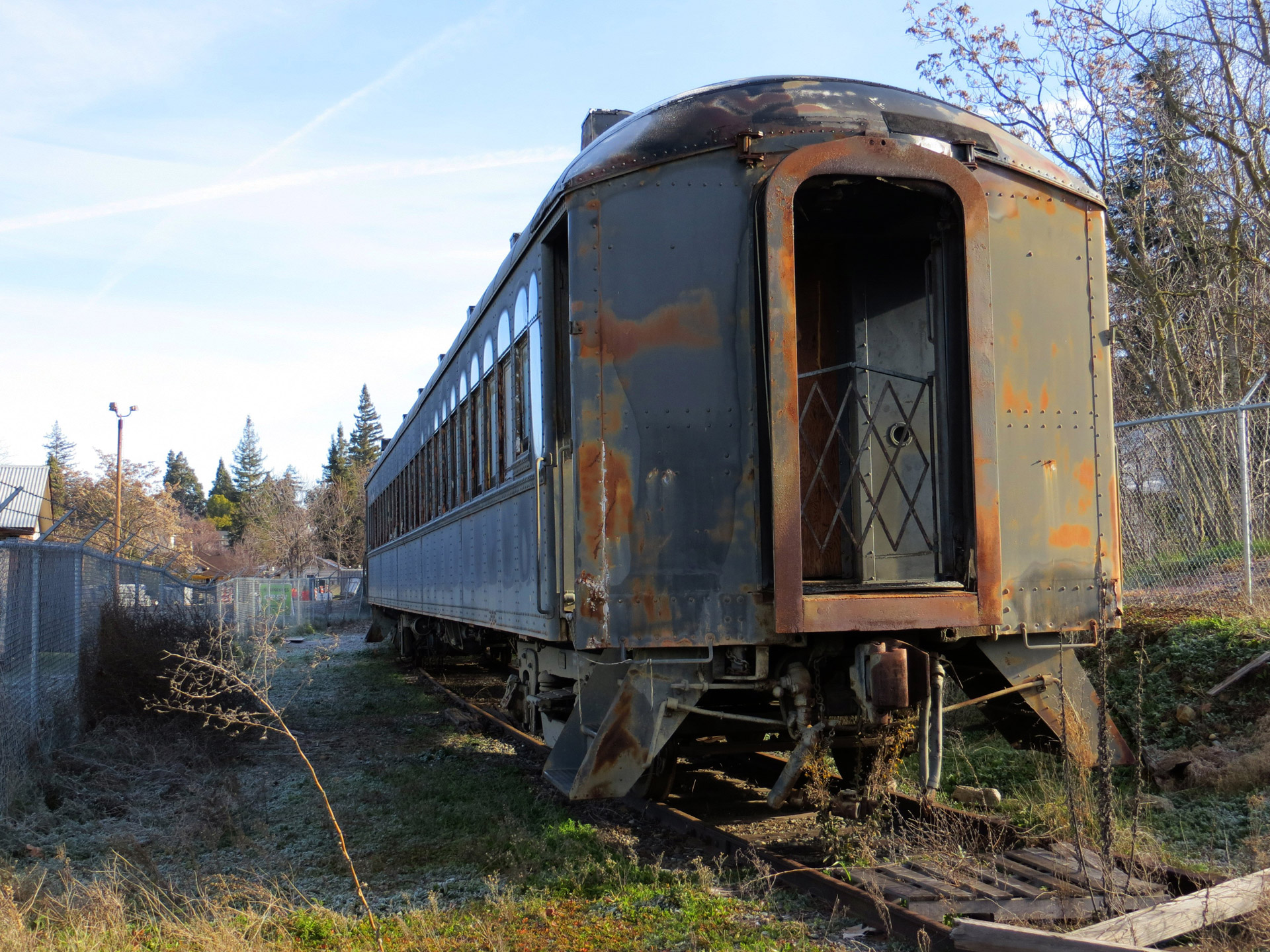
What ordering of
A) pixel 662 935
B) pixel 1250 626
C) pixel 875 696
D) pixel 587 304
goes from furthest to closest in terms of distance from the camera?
1. pixel 1250 626
2. pixel 587 304
3. pixel 875 696
4. pixel 662 935

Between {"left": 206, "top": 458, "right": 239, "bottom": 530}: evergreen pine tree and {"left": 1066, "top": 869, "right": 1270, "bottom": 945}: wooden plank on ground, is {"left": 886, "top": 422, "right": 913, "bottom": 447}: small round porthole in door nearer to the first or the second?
{"left": 1066, "top": 869, "right": 1270, "bottom": 945}: wooden plank on ground

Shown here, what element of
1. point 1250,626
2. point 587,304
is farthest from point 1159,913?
point 1250,626

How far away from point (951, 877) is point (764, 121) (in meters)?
3.51

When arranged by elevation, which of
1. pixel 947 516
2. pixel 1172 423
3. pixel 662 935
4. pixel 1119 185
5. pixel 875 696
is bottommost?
pixel 662 935

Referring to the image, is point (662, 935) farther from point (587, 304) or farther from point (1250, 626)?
point (1250, 626)

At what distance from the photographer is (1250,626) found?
744 cm

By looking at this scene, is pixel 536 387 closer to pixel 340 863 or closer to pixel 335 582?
pixel 340 863

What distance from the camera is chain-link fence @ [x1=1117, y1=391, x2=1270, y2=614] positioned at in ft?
Answer: 26.7

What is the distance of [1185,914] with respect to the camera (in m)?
3.67

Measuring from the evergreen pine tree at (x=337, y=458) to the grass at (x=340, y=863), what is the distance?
77.7 meters

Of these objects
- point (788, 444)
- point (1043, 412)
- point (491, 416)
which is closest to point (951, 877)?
point (788, 444)

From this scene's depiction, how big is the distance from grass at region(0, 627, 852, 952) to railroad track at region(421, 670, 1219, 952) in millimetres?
154

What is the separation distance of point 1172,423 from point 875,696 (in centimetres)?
573

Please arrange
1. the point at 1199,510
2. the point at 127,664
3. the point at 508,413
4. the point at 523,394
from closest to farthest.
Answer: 1. the point at 523,394
2. the point at 508,413
3. the point at 1199,510
4. the point at 127,664
